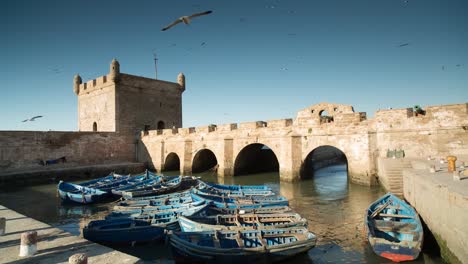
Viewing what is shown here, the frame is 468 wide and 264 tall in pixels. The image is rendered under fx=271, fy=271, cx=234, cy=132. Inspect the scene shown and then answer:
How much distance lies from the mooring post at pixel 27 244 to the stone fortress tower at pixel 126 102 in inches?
1025

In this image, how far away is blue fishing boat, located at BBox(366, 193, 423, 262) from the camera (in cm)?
679

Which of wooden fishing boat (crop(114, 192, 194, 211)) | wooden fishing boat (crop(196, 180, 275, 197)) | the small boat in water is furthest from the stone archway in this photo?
wooden fishing boat (crop(114, 192, 194, 211))

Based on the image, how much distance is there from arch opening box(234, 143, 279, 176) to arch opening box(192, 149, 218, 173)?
13.4 feet

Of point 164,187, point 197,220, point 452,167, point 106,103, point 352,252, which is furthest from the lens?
point 106,103

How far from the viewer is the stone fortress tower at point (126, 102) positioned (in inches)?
1171

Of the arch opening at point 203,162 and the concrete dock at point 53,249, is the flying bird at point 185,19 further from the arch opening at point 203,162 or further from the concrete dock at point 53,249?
the arch opening at point 203,162

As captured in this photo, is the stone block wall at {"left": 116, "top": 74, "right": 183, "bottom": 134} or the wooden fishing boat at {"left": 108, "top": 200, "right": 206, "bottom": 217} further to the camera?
the stone block wall at {"left": 116, "top": 74, "right": 183, "bottom": 134}

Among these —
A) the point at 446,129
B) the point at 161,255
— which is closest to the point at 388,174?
the point at 446,129

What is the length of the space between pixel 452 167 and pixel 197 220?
28.7 ft

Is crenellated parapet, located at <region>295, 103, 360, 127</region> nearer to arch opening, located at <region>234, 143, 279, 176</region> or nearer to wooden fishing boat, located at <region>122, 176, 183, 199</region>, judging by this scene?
arch opening, located at <region>234, 143, 279, 176</region>

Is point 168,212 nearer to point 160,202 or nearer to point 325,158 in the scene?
point 160,202

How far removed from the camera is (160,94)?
34.1 m

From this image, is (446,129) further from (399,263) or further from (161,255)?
(161,255)

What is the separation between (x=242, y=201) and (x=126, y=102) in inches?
931
